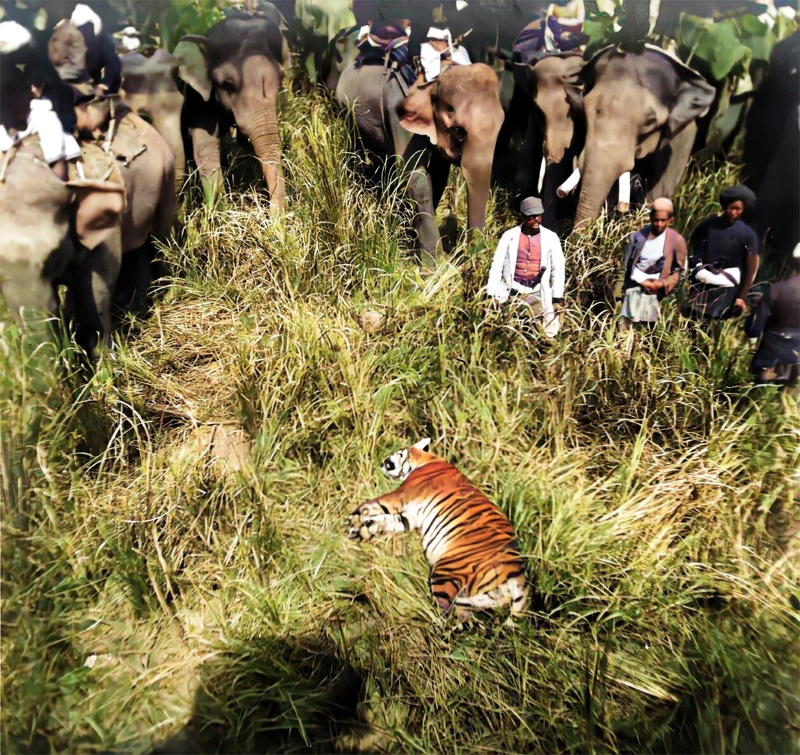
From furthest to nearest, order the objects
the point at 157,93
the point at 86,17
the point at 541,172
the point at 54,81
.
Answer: the point at 541,172, the point at 157,93, the point at 86,17, the point at 54,81

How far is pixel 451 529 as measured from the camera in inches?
101

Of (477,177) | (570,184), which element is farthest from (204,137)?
(570,184)

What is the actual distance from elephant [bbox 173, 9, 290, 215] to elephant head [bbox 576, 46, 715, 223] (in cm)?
174

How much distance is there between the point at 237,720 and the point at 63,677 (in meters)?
0.57

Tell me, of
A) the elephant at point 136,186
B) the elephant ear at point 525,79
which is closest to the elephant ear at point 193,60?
the elephant at point 136,186

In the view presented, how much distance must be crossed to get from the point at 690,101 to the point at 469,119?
1276mm

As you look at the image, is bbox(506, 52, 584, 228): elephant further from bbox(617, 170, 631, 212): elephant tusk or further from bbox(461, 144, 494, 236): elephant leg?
bbox(461, 144, 494, 236): elephant leg

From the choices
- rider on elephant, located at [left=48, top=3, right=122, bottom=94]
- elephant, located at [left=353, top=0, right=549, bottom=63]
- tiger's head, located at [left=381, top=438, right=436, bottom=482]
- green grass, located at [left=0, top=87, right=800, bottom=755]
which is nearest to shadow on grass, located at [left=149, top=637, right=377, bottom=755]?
green grass, located at [left=0, top=87, right=800, bottom=755]

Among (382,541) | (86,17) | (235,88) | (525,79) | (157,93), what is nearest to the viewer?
(382,541)

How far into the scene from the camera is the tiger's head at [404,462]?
2826mm

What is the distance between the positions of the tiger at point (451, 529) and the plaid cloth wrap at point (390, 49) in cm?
244

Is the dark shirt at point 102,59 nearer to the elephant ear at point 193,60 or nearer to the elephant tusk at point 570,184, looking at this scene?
the elephant ear at point 193,60

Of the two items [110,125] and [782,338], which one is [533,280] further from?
[110,125]

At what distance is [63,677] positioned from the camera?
2.27 metres
